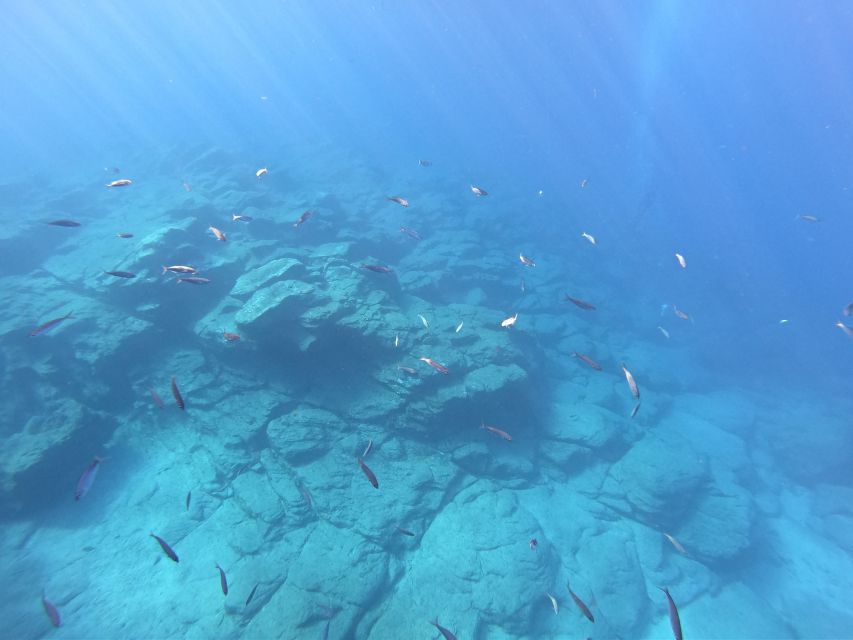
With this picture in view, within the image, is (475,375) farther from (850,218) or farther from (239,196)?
(850,218)

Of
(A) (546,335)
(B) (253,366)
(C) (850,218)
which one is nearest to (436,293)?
(A) (546,335)

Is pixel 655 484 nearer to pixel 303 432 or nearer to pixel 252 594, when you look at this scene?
pixel 303 432

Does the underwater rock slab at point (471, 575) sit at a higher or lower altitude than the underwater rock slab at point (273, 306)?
lower

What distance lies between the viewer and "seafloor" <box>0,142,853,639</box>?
702 cm

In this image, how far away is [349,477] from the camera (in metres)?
8.38

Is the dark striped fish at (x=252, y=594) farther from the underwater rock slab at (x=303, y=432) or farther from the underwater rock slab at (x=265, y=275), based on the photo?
the underwater rock slab at (x=265, y=275)

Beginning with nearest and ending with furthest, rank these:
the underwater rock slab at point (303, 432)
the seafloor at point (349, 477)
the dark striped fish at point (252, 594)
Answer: the dark striped fish at point (252, 594) → the seafloor at point (349, 477) → the underwater rock slab at point (303, 432)

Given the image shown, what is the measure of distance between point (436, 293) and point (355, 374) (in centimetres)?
617

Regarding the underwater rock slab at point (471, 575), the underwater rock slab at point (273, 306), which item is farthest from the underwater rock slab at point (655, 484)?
the underwater rock slab at point (273, 306)

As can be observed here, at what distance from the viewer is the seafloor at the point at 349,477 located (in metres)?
7.02

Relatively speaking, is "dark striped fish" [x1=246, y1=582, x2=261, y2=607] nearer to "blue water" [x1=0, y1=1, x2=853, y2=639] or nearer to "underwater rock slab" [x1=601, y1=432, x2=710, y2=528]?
"blue water" [x1=0, y1=1, x2=853, y2=639]

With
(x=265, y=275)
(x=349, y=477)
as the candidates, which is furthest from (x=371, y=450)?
(x=265, y=275)

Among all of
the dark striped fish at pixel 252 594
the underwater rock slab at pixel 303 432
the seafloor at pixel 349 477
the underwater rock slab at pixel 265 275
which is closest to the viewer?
the dark striped fish at pixel 252 594

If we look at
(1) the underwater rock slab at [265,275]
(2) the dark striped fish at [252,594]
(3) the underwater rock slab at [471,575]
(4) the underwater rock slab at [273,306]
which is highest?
(1) the underwater rock slab at [265,275]
